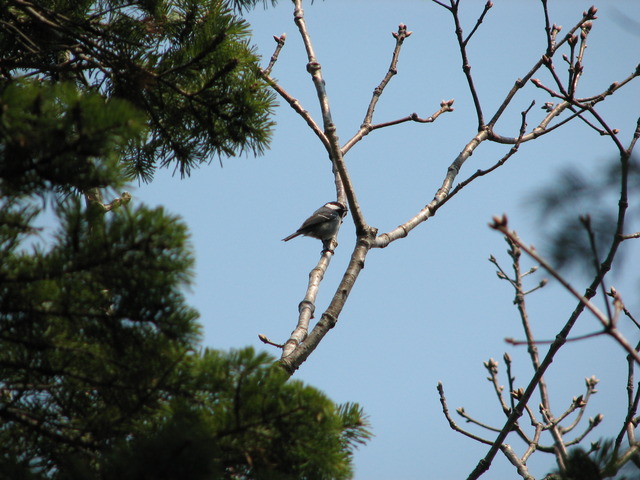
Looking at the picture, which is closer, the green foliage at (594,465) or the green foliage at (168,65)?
the green foliage at (594,465)

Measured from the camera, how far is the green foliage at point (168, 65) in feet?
9.78

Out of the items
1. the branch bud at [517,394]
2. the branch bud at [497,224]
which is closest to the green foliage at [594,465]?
the branch bud at [497,224]

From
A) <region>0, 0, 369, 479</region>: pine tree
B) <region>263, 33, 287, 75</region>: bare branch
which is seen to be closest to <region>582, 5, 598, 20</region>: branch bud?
<region>263, 33, 287, 75</region>: bare branch

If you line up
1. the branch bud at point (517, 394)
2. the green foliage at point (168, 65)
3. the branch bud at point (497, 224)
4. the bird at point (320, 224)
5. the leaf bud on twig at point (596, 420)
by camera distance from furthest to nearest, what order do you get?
the bird at point (320, 224) < the leaf bud on twig at point (596, 420) < the branch bud at point (517, 394) < the green foliage at point (168, 65) < the branch bud at point (497, 224)

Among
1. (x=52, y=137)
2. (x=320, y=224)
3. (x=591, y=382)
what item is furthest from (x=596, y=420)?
(x=320, y=224)

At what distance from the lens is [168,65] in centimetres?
308

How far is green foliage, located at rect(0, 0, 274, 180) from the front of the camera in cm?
298

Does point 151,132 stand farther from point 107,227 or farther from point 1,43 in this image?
point 107,227

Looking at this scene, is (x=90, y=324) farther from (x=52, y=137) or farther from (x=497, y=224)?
(x=497, y=224)

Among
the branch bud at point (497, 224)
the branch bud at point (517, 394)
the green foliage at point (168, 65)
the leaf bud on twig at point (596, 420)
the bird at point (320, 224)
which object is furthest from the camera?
the bird at point (320, 224)

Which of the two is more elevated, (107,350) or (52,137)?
(52,137)

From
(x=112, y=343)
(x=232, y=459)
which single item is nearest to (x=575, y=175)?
(x=232, y=459)

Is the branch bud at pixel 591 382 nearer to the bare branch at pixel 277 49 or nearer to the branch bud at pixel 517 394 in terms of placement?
the branch bud at pixel 517 394

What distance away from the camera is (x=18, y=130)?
5.43 ft
